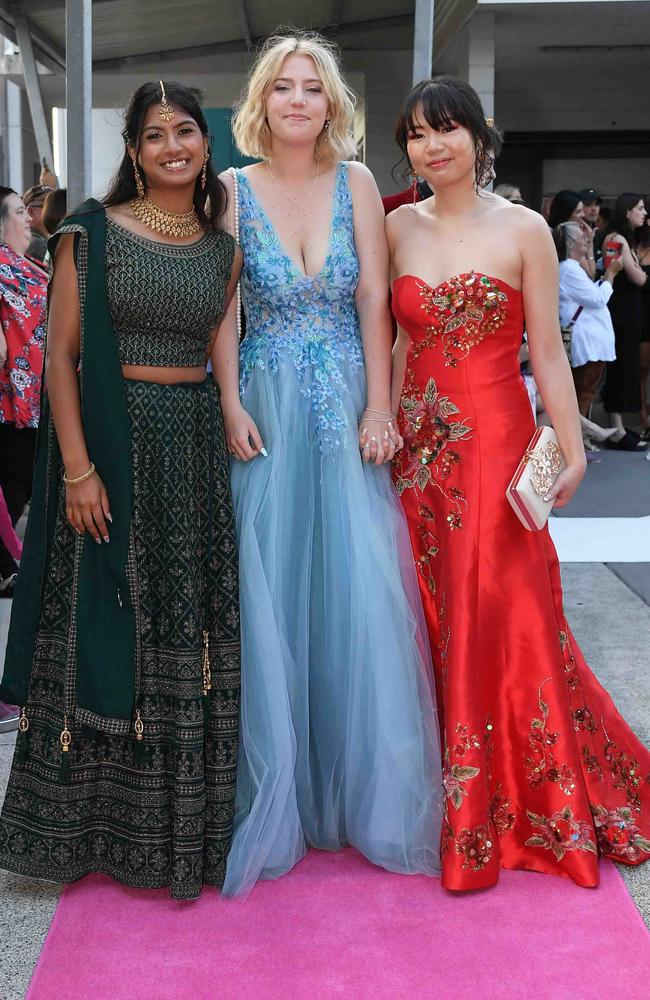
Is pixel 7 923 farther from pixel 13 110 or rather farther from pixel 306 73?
pixel 13 110

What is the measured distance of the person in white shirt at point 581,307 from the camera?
845 centimetres

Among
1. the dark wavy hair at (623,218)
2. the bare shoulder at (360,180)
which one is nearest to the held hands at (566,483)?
the bare shoulder at (360,180)

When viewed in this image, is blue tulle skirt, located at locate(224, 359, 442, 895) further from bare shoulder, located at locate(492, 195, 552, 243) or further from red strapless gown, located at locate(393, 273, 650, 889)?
bare shoulder, located at locate(492, 195, 552, 243)

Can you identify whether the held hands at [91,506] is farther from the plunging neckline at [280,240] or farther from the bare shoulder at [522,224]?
the bare shoulder at [522,224]

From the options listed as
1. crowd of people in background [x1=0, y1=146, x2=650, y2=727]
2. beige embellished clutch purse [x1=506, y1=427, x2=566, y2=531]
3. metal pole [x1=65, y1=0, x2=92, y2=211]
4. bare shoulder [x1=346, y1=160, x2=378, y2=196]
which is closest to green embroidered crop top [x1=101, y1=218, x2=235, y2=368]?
bare shoulder [x1=346, y1=160, x2=378, y2=196]

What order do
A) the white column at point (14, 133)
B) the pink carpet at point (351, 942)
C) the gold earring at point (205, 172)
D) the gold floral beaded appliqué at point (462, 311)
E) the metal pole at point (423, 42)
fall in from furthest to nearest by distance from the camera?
the white column at point (14, 133), the metal pole at point (423, 42), the gold floral beaded appliqué at point (462, 311), the gold earring at point (205, 172), the pink carpet at point (351, 942)

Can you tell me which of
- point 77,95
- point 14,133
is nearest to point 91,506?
point 77,95

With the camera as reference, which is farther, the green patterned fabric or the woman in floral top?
the woman in floral top

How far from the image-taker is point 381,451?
2.81 meters

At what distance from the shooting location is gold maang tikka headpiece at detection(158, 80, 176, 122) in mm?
2537

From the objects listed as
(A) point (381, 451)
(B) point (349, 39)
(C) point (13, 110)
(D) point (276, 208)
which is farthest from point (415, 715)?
(C) point (13, 110)

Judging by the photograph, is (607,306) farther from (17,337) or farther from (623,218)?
(17,337)

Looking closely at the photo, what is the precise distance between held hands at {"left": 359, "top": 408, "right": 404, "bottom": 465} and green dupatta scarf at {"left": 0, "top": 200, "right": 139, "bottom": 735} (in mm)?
605

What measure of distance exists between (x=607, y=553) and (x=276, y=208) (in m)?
3.93
